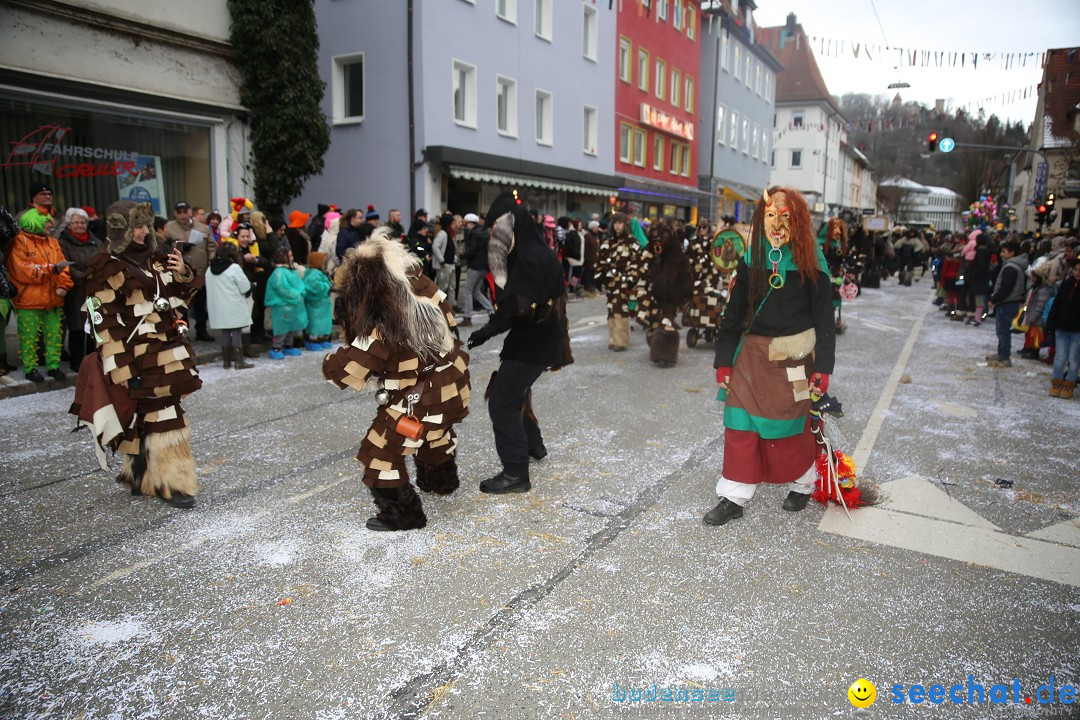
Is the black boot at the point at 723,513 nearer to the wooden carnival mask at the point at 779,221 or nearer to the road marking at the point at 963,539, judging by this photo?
the road marking at the point at 963,539

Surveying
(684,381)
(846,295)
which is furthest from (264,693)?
(846,295)

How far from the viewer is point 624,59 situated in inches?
1156

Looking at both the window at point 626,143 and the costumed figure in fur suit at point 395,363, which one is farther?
the window at point 626,143

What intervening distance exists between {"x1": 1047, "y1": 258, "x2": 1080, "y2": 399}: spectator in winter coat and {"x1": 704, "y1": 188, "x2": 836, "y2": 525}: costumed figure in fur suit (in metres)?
5.54

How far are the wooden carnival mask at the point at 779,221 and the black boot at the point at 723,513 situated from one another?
158cm

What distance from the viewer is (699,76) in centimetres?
3841

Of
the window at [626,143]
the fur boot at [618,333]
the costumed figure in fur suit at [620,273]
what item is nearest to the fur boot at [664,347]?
the costumed figure in fur suit at [620,273]

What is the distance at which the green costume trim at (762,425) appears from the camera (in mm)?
4402

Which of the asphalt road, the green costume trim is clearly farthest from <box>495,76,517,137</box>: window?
the green costume trim

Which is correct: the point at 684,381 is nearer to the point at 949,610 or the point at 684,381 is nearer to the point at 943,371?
the point at 943,371

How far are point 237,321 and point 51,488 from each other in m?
4.19

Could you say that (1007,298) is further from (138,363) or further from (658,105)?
(658,105)

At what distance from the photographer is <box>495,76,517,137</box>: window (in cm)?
2211

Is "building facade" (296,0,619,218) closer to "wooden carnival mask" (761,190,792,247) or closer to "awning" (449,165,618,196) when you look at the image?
"awning" (449,165,618,196)
